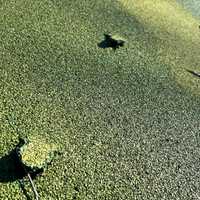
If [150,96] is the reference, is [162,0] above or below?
A: above

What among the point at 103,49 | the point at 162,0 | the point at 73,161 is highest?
the point at 162,0

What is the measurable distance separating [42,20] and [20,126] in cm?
687

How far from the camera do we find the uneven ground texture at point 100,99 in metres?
13.5

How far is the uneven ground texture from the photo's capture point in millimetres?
13500

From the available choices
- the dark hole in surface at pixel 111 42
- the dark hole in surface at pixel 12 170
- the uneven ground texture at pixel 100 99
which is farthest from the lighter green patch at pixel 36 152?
the dark hole in surface at pixel 111 42

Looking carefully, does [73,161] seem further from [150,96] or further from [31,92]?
[150,96]

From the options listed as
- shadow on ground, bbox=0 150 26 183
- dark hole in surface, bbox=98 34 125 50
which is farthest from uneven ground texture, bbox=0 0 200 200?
dark hole in surface, bbox=98 34 125 50

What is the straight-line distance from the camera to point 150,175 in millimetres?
14086

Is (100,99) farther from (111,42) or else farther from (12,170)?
(12,170)

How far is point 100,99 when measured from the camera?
16.5 metres

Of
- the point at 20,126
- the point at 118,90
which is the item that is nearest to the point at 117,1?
the point at 118,90

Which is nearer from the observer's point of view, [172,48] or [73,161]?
[73,161]

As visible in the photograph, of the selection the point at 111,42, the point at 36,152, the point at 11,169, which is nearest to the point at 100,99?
the point at 111,42

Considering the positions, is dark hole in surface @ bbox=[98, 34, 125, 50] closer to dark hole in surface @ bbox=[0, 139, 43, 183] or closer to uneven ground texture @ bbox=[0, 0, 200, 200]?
uneven ground texture @ bbox=[0, 0, 200, 200]
